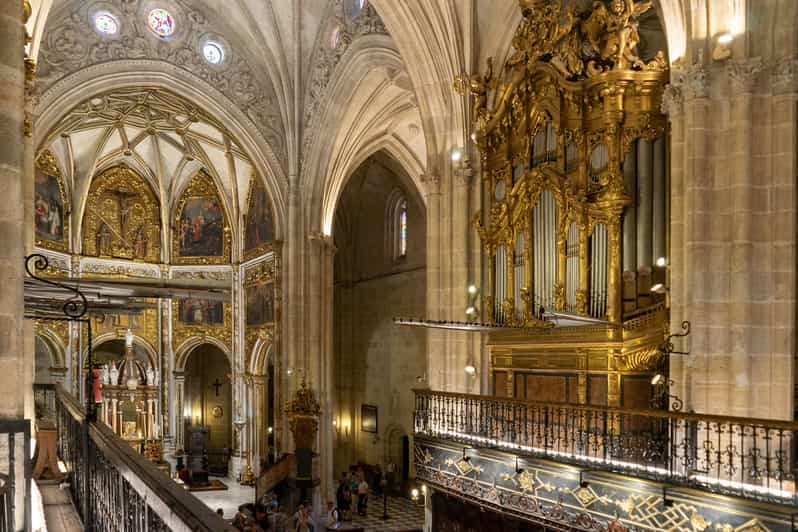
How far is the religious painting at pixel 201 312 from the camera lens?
30078 millimetres

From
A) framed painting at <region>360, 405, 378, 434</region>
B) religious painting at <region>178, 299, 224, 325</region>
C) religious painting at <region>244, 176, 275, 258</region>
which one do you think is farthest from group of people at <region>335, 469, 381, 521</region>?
religious painting at <region>178, 299, 224, 325</region>

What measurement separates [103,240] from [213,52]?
10.3 metres

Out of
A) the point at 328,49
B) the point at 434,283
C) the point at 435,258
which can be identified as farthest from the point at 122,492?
the point at 328,49

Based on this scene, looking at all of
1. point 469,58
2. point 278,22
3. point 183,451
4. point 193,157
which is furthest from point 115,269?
point 469,58

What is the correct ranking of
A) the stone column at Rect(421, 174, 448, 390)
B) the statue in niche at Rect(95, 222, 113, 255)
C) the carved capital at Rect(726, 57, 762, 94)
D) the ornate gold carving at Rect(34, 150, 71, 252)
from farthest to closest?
the statue in niche at Rect(95, 222, 113, 255) < the ornate gold carving at Rect(34, 150, 71, 252) < the stone column at Rect(421, 174, 448, 390) < the carved capital at Rect(726, 57, 762, 94)

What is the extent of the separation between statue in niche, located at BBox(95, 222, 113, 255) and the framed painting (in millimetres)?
11024

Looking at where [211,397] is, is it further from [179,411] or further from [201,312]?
[201,312]

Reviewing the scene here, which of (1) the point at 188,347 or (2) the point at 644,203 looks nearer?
(2) the point at 644,203

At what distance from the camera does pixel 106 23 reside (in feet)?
68.7

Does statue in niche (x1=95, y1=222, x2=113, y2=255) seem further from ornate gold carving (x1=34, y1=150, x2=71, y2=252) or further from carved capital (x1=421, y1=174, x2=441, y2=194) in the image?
carved capital (x1=421, y1=174, x2=441, y2=194)

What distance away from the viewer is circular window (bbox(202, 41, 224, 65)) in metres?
22.4

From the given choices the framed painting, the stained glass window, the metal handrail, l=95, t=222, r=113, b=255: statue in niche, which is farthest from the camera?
l=95, t=222, r=113, b=255: statue in niche

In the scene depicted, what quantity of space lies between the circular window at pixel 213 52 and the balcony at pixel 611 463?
42.5 ft

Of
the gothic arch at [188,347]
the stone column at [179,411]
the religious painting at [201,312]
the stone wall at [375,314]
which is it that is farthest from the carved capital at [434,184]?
the stone column at [179,411]
